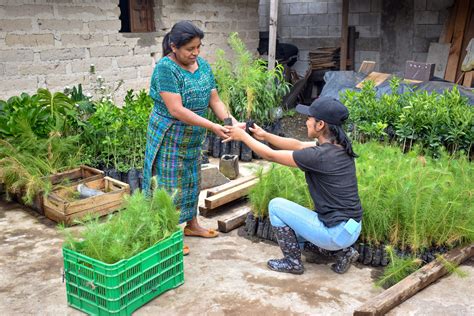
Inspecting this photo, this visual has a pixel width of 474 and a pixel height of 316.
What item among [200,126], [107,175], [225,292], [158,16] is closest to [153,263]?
[225,292]

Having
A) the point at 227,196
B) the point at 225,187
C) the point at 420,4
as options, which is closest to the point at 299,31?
the point at 420,4

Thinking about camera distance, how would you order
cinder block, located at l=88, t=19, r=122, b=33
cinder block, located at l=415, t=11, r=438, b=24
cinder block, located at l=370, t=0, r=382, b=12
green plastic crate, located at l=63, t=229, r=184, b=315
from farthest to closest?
cinder block, located at l=370, t=0, r=382, b=12
cinder block, located at l=415, t=11, r=438, b=24
cinder block, located at l=88, t=19, r=122, b=33
green plastic crate, located at l=63, t=229, r=184, b=315

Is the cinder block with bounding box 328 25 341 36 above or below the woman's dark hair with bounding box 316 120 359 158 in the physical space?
above

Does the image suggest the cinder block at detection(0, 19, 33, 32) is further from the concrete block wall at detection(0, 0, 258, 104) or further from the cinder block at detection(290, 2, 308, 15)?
the cinder block at detection(290, 2, 308, 15)

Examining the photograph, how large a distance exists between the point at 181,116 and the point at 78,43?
4.01 m

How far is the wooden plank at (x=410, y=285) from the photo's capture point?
310cm

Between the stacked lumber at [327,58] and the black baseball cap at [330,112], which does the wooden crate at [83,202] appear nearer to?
the black baseball cap at [330,112]

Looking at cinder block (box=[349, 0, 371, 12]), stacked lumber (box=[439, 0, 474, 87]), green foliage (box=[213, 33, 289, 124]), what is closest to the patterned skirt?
green foliage (box=[213, 33, 289, 124])

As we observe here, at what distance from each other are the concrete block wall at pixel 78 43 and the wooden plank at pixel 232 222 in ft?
11.8

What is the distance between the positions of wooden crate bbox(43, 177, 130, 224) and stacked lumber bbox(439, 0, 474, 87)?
6.21 m

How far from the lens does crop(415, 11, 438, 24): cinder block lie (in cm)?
930

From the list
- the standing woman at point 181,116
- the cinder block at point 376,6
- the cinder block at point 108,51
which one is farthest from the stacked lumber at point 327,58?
the standing woman at point 181,116

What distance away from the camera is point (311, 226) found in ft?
11.7

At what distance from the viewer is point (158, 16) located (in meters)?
7.98
